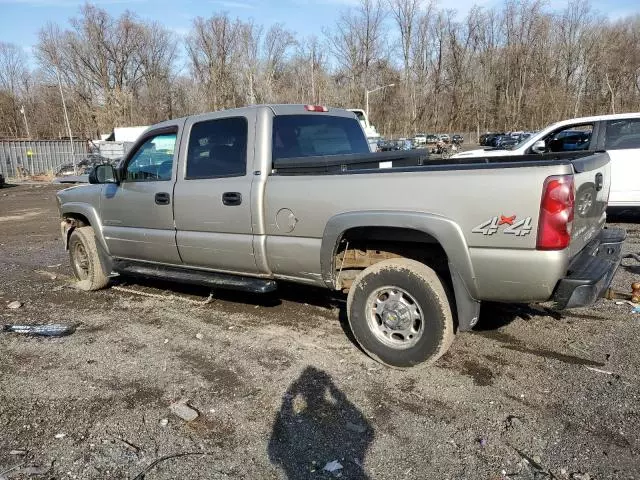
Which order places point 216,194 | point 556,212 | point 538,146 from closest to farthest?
point 556,212 < point 216,194 < point 538,146

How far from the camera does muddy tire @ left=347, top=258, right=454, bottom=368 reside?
3.72m

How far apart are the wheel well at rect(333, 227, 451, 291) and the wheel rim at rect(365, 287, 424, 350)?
1.10ft

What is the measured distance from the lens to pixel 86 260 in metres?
6.57

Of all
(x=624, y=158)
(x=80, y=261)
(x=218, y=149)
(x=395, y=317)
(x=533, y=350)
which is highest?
(x=218, y=149)

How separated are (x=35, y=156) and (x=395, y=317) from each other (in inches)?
1621

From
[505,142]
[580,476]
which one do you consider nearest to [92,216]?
[580,476]

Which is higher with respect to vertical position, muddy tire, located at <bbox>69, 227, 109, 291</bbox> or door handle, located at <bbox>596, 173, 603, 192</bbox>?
door handle, located at <bbox>596, 173, 603, 192</bbox>

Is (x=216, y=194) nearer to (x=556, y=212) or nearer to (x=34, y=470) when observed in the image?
(x=34, y=470)

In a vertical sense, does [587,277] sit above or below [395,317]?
above

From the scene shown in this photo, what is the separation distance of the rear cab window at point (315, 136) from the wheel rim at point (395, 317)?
60.2 inches

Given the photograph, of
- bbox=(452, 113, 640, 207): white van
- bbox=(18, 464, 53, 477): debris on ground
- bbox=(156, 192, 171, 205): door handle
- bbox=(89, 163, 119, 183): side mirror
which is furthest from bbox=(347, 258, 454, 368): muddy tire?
bbox=(452, 113, 640, 207): white van

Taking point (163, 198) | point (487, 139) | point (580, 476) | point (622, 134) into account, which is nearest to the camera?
point (580, 476)

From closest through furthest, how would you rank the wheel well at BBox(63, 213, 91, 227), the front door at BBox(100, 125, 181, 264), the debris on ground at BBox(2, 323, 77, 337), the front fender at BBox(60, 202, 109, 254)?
the debris on ground at BBox(2, 323, 77, 337) → the front door at BBox(100, 125, 181, 264) → the front fender at BBox(60, 202, 109, 254) → the wheel well at BBox(63, 213, 91, 227)

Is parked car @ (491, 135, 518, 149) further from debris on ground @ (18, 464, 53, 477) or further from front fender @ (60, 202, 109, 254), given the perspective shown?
debris on ground @ (18, 464, 53, 477)
